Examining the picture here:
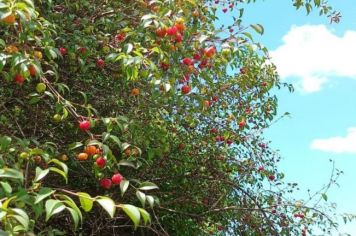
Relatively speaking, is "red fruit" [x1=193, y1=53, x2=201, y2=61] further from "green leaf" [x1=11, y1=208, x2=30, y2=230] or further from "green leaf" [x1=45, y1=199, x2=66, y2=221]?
"green leaf" [x1=11, y1=208, x2=30, y2=230]

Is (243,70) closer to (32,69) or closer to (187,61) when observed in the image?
(187,61)

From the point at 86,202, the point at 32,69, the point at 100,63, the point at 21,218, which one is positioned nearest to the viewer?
the point at 21,218

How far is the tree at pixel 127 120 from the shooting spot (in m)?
2.52

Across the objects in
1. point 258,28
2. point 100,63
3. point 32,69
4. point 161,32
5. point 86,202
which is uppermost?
point 258,28

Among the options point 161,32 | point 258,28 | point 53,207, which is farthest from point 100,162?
point 258,28

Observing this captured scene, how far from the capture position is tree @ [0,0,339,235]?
2516 mm

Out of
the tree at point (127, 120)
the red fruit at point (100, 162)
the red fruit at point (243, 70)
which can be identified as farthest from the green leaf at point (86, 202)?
the red fruit at point (243, 70)

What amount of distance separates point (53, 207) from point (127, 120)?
139cm

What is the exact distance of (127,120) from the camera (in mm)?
3074

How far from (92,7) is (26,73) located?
195cm

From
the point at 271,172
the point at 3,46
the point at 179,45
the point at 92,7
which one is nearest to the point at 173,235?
the point at 271,172

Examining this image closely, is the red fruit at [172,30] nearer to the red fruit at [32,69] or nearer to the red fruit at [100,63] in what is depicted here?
the red fruit at [32,69]

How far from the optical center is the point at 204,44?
3.19 m

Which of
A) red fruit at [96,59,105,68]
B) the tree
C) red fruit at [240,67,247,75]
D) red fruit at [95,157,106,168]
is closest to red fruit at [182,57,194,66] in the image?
the tree
